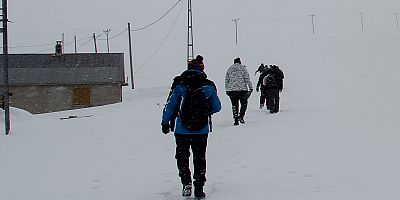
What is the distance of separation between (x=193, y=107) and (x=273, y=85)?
34.2 feet

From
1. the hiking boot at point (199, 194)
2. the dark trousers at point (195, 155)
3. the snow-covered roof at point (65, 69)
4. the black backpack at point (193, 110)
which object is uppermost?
the snow-covered roof at point (65, 69)

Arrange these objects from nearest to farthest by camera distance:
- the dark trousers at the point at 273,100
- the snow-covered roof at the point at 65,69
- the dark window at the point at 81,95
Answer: the dark trousers at the point at 273,100 < the dark window at the point at 81,95 < the snow-covered roof at the point at 65,69

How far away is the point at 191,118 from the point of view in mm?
6434

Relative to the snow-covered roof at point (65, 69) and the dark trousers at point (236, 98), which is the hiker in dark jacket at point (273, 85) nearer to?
the dark trousers at point (236, 98)

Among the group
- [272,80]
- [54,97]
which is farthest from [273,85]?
[54,97]

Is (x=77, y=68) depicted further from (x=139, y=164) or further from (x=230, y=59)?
(x=139, y=164)

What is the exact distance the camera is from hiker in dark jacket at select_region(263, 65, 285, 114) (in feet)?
54.5

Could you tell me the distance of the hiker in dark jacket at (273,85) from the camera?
1661 centimetres

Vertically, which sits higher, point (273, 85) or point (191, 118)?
point (273, 85)

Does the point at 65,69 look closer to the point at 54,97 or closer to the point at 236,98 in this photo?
the point at 54,97

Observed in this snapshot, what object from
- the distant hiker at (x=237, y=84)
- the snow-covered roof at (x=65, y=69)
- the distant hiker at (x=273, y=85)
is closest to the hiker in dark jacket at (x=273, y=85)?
the distant hiker at (x=273, y=85)

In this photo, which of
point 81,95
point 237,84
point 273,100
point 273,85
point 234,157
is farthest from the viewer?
point 81,95

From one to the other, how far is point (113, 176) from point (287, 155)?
277cm

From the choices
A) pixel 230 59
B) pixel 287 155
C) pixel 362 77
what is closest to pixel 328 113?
A: pixel 287 155
